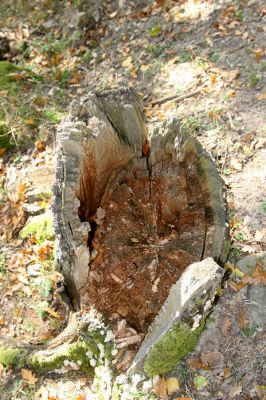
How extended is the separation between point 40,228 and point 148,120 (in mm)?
2116

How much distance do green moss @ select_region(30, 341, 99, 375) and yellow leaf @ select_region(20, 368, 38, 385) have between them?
71 millimetres

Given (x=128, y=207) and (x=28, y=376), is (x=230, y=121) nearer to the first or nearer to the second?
(x=128, y=207)

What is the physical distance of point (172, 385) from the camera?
3152mm

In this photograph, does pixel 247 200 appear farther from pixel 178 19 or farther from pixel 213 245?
pixel 178 19

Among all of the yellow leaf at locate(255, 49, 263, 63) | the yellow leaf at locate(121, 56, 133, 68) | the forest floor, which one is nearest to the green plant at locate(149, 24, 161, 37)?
the forest floor

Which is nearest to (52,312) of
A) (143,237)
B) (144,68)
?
(143,237)

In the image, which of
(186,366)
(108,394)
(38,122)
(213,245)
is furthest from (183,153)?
(38,122)

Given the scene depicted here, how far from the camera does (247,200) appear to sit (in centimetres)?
423

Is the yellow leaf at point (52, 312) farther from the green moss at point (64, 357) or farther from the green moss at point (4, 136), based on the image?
the green moss at point (4, 136)

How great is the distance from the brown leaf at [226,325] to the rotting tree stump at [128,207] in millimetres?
674

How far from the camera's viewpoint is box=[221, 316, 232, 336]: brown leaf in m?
3.46

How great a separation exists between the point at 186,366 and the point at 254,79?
3.75 m

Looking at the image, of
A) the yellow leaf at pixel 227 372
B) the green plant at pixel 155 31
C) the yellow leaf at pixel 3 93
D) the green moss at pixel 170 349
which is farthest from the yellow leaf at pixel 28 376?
the green plant at pixel 155 31

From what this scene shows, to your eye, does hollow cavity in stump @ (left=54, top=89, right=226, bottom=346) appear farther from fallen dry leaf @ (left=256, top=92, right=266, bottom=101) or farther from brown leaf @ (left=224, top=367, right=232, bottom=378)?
fallen dry leaf @ (left=256, top=92, right=266, bottom=101)
